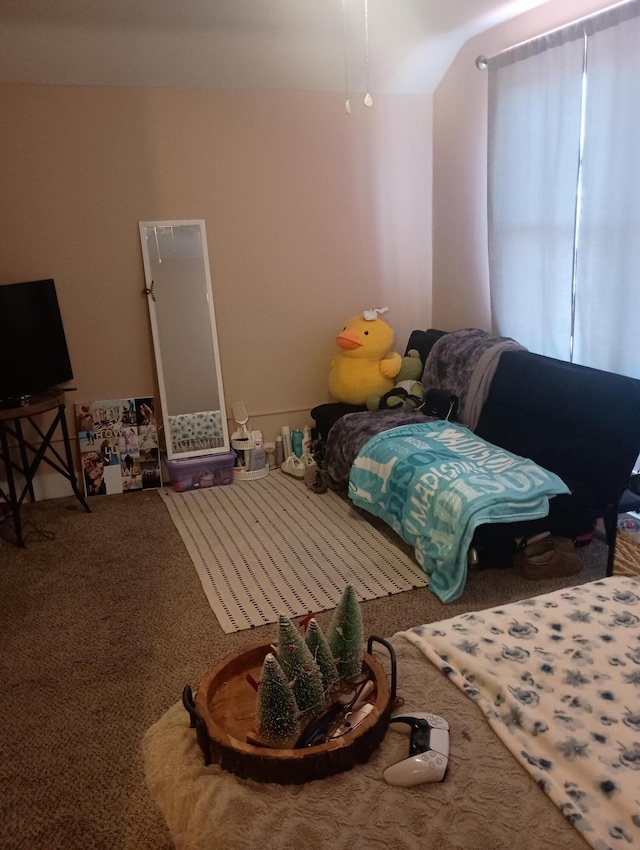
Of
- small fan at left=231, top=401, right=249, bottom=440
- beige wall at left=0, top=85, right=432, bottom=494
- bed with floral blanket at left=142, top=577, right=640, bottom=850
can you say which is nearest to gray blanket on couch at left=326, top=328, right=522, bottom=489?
small fan at left=231, top=401, right=249, bottom=440

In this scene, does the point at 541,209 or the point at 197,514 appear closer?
the point at 541,209

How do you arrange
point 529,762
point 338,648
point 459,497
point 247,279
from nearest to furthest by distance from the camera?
point 529,762 < point 338,648 < point 459,497 < point 247,279

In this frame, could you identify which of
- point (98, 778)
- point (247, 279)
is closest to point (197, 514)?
point (247, 279)

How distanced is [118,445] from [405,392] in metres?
1.64

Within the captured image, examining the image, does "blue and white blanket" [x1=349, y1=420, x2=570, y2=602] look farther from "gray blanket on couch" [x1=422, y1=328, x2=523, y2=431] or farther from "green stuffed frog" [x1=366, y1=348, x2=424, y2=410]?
"green stuffed frog" [x1=366, y1=348, x2=424, y2=410]

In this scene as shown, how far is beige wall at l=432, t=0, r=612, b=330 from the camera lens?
362cm

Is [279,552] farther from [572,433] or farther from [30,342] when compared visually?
[30,342]

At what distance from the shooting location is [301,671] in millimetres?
1262

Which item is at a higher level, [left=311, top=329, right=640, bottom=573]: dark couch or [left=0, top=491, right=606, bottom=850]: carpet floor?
[left=311, top=329, right=640, bottom=573]: dark couch

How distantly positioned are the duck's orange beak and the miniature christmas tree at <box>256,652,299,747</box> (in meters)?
2.78

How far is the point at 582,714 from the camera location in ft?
4.09

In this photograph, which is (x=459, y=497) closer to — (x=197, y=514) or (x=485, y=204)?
(x=197, y=514)

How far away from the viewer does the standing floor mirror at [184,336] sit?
3.75 m

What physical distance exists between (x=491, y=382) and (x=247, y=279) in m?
1.55
